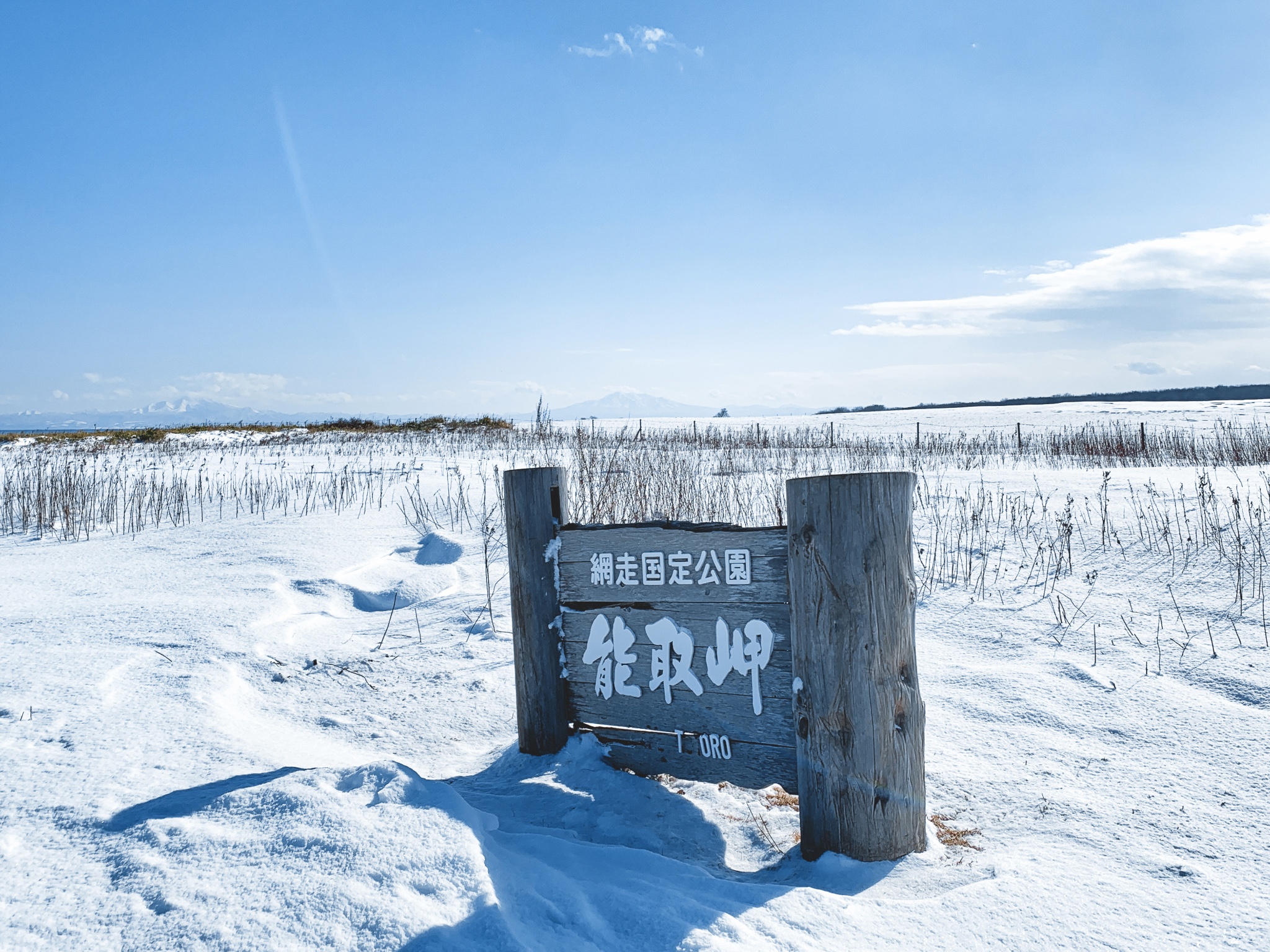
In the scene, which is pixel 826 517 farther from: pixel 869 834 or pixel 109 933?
pixel 109 933

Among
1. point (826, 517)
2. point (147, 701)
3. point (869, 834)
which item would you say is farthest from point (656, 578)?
point (147, 701)

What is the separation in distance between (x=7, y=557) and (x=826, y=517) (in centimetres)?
697

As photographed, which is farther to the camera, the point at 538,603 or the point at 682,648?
the point at 538,603

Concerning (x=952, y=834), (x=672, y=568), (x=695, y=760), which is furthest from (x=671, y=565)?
(x=952, y=834)

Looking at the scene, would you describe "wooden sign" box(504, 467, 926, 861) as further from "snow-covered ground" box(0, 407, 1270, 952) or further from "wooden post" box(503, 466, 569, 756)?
"snow-covered ground" box(0, 407, 1270, 952)

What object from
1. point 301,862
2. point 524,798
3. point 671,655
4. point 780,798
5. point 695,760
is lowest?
point 780,798

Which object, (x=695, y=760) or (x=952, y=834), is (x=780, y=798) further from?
(x=952, y=834)

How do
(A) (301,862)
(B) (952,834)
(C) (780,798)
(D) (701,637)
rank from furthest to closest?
1. (C) (780,798)
2. (D) (701,637)
3. (B) (952,834)
4. (A) (301,862)

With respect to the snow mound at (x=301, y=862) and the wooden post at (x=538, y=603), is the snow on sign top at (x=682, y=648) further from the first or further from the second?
the snow mound at (x=301, y=862)

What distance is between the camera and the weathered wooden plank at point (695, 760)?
2334 millimetres

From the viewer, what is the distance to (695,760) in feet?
8.12

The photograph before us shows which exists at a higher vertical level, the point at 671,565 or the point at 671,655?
the point at 671,565

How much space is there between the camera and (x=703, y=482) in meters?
8.77

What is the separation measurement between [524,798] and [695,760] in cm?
63
